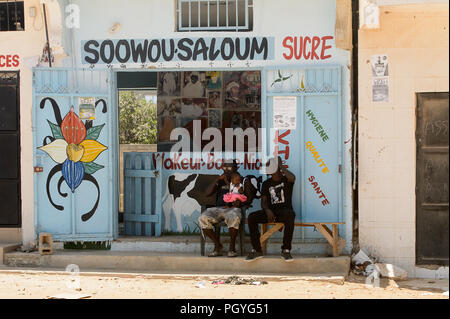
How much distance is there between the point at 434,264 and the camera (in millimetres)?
8164

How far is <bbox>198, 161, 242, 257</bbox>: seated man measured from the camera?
8.04 metres

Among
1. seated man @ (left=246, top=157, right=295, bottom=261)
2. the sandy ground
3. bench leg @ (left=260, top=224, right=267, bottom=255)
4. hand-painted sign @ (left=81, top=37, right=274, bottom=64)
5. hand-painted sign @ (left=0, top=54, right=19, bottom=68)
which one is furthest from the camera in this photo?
hand-painted sign @ (left=0, top=54, right=19, bottom=68)

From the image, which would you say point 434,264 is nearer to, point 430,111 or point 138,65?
point 430,111

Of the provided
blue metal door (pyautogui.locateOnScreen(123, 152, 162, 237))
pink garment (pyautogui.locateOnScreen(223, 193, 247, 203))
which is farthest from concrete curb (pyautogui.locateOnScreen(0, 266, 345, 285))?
blue metal door (pyautogui.locateOnScreen(123, 152, 162, 237))

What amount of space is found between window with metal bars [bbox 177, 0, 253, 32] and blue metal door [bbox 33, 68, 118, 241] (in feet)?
4.23

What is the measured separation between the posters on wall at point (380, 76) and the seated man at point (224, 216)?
6.86 ft

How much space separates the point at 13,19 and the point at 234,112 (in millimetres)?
3546

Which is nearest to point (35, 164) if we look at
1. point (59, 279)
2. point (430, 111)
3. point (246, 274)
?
point (59, 279)

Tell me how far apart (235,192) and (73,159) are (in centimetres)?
226

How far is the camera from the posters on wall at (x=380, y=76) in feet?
26.5

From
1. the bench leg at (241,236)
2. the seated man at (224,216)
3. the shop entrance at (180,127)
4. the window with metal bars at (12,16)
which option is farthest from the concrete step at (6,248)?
the bench leg at (241,236)

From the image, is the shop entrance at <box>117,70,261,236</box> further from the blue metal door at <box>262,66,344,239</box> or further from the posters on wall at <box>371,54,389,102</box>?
the posters on wall at <box>371,54,389,102</box>

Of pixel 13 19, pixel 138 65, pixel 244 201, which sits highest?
pixel 13 19

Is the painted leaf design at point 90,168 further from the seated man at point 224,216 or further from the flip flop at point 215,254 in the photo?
the flip flop at point 215,254
